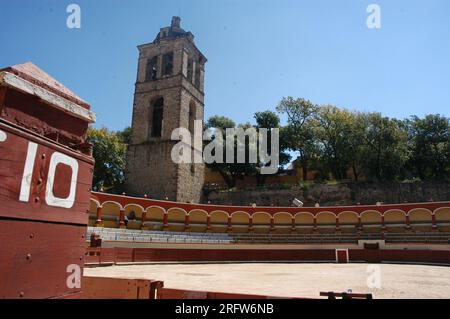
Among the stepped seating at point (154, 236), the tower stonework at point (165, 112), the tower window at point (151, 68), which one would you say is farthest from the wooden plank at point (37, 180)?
the tower window at point (151, 68)

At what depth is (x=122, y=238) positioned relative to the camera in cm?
2248

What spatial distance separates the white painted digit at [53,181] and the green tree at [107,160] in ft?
128

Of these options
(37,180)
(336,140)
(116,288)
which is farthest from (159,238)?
(336,140)

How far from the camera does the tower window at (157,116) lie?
37.3 metres

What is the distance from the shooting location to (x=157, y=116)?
37.8 m

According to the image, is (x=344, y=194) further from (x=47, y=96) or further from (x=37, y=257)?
(x=37, y=257)

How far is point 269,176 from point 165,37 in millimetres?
22243

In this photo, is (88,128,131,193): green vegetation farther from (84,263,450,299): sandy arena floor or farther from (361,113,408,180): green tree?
(361,113,408,180): green tree

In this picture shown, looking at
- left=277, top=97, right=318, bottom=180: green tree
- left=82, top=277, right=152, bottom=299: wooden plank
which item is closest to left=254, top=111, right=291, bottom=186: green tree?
left=277, top=97, right=318, bottom=180: green tree

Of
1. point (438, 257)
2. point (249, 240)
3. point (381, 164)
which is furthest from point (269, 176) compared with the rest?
point (438, 257)

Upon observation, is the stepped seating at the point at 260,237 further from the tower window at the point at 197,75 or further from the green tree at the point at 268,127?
the tower window at the point at 197,75

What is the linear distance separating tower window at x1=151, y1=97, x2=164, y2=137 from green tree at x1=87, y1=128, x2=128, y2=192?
765cm
